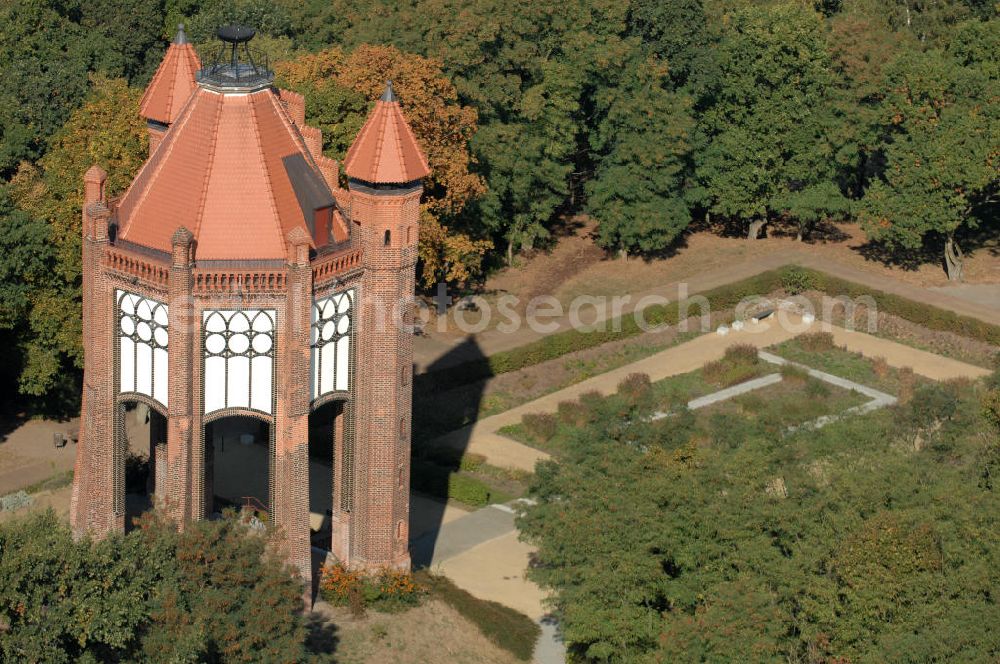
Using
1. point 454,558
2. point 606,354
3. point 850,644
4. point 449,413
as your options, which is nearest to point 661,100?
point 606,354

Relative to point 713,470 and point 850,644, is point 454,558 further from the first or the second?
point 850,644

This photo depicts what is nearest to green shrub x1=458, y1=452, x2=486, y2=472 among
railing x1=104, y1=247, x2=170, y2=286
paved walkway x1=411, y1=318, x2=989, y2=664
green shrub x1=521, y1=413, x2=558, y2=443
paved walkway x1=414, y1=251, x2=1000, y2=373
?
paved walkway x1=411, y1=318, x2=989, y2=664

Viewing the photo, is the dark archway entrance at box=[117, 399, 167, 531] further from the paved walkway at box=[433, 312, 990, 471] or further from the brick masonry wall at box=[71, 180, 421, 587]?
the paved walkway at box=[433, 312, 990, 471]

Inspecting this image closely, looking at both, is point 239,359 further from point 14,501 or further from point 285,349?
point 14,501

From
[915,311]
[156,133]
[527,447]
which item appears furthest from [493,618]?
[915,311]

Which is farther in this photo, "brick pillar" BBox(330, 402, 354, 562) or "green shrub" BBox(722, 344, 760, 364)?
"green shrub" BBox(722, 344, 760, 364)

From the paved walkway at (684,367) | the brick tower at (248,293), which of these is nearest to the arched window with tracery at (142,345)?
the brick tower at (248,293)
